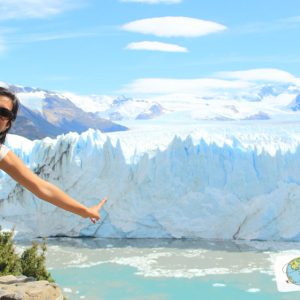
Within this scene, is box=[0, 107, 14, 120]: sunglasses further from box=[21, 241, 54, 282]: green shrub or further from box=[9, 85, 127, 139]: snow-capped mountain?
box=[9, 85, 127, 139]: snow-capped mountain

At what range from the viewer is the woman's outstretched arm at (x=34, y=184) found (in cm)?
164

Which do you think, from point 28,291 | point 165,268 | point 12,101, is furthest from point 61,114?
point 12,101

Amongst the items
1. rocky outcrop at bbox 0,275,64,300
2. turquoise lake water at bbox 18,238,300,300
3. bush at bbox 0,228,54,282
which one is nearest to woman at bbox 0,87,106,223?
rocky outcrop at bbox 0,275,64,300

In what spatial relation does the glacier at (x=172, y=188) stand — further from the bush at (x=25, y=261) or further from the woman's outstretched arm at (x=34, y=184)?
the woman's outstretched arm at (x=34, y=184)

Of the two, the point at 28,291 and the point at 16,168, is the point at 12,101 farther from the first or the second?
the point at 28,291

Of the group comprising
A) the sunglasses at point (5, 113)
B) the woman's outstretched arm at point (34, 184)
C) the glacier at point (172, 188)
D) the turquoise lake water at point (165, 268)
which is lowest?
the turquoise lake water at point (165, 268)

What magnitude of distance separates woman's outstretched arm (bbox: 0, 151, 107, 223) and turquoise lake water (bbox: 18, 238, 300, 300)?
9.16 m

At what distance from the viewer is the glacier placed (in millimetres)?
15469

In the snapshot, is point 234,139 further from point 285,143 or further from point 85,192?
point 85,192

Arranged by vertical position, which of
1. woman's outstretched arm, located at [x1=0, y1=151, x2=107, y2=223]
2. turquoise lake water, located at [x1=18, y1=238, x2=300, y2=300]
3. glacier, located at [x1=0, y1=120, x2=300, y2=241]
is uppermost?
woman's outstretched arm, located at [x1=0, y1=151, x2=107, y2=223]

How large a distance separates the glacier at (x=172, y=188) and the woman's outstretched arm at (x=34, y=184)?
1396cm

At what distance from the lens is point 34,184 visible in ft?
5.49

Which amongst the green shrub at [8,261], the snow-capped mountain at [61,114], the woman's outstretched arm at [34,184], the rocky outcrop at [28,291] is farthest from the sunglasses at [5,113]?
Result: the snow-capped mountain at [61,114]

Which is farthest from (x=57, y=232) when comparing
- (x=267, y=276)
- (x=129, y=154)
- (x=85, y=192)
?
(x=267, y=276)
